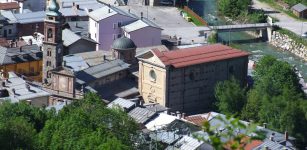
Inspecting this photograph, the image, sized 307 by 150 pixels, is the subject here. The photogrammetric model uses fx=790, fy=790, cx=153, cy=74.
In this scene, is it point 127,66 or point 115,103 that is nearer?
point 115,103

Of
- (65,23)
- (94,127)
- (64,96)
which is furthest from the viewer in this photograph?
(65,23)

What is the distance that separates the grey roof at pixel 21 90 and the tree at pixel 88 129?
5324mm

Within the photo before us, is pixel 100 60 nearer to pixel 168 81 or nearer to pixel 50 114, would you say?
pixel 168 81

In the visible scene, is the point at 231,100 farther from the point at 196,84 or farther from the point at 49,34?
the point at 49,34

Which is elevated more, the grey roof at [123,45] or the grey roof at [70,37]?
the grey roof at [123,45]

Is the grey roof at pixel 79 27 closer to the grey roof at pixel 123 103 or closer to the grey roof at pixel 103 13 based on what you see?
the grey roof at pixel 103 13

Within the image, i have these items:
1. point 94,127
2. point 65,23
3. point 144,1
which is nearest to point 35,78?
point 65,23

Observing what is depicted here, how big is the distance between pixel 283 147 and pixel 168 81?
8.81 metres

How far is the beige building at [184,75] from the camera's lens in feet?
120

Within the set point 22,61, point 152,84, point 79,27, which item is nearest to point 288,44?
point 79,27

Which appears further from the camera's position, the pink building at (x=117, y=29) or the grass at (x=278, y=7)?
the grass at (x=278, y=7)

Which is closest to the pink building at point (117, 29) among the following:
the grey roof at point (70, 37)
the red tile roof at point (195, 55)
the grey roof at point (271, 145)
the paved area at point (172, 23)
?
the grey roof at point (70, 37)

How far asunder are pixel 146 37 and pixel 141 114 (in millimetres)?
13542

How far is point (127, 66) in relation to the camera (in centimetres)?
3850
